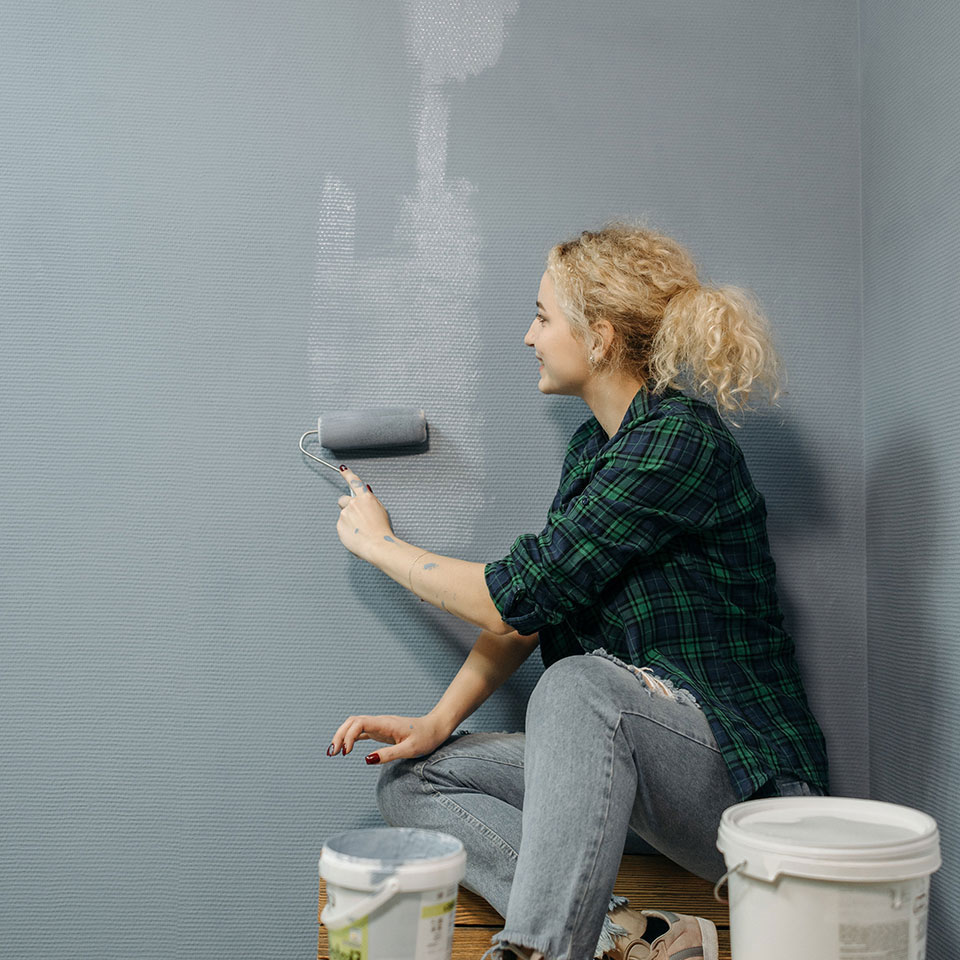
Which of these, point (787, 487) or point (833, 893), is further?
point (787, 487)

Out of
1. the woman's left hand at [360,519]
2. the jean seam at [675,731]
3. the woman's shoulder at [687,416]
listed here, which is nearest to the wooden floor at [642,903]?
the jean seam at [675,731]

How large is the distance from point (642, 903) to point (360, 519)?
0.63 metres

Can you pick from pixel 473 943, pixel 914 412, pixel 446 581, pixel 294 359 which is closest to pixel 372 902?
pixel 473 943

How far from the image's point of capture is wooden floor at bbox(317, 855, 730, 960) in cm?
105

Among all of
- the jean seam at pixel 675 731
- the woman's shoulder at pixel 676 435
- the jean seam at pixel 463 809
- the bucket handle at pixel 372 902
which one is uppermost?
the woman's shoulder at pixel 676 435

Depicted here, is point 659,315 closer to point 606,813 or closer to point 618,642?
point 618,642

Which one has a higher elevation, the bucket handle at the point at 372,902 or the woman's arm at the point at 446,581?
the woman's arm at the point at 446,581

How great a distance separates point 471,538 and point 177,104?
0.83 metres

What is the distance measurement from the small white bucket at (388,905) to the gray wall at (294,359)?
23.3 inches

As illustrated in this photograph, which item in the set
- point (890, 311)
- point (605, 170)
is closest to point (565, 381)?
point (605, 170)

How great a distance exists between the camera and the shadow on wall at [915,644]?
1156mm

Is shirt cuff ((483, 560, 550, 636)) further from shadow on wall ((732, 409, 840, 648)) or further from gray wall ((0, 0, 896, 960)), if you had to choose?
shadow on wall ((732, 409, 840, 648))

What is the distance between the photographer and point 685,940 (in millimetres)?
992

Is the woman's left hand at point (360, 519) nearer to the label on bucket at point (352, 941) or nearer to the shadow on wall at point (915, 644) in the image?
the label on bucket at point (352, 941)
